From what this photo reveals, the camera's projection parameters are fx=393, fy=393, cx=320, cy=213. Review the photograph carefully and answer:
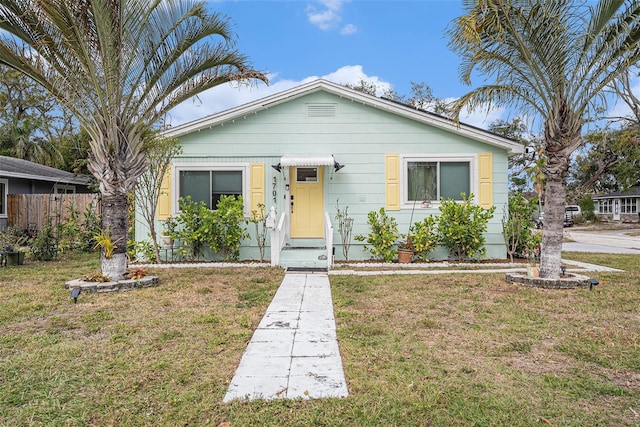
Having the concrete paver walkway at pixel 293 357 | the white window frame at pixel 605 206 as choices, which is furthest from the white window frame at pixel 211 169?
the white window frame at pixel 605 206

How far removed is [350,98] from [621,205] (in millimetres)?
41608

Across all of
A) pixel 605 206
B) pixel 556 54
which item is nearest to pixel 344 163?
pixel 556 54

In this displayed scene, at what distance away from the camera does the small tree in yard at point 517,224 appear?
9.74m

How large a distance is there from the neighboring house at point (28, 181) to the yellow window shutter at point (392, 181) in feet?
42.7

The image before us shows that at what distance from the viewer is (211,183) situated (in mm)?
10164

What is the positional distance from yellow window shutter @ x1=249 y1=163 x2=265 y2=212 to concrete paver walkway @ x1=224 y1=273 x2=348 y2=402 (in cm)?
458

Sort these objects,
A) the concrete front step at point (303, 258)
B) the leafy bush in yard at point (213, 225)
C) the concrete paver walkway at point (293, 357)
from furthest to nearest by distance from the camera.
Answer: the leafy bush in yard at point (213, 225) → the concrete front step at point (303, 258) → the concrete paver walkway at point (293, 357)

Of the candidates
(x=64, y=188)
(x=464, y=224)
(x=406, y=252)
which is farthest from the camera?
(x=64, y=188)

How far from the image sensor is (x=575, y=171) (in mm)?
42531

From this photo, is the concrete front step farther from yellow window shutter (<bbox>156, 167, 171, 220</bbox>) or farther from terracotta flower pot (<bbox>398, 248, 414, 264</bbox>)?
yellow window shutter (<bbox>156, 167, 171, 220</bbox>)

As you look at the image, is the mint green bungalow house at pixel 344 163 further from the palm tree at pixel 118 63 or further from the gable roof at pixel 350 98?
the palm tree at pixel 118 63

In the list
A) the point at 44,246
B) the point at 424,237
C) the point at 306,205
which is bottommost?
the point at 44,246

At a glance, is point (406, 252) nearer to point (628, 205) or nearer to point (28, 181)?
point (28, 181)

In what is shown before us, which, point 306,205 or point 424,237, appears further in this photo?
point 306,205
